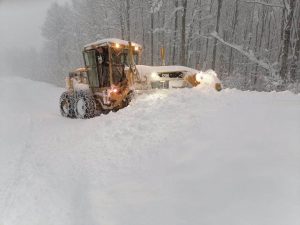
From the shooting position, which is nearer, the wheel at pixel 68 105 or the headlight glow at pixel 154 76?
the headlight glow at pixel 154 76

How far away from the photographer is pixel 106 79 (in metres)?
12.8

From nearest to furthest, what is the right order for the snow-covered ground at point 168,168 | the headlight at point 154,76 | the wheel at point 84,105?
the snow-covered ground at point 168,168 < the wheel at point 84,105 < the headlight at point 154,76

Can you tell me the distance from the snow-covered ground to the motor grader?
8.47ft

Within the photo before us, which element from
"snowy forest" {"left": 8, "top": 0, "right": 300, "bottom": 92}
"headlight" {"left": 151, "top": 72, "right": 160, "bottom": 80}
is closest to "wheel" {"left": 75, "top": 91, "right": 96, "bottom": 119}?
"headlight" {"left": 151, "top": 72, "right": 160, "bottom": 80}

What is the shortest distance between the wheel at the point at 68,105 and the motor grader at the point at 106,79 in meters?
0.08

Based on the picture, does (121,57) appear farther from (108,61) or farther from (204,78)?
(204,78)

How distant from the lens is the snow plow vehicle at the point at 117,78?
41.1ft

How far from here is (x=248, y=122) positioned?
722 cm

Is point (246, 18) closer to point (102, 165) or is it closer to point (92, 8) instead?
point (92, 8)

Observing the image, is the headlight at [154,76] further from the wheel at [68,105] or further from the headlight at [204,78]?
the wheel at [68,105]

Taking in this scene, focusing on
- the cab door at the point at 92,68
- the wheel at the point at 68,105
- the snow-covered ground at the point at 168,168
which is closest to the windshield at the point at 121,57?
the cab door at the point at 92,68

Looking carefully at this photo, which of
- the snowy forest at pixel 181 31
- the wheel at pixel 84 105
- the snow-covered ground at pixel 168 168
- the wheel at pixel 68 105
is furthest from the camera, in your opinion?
the snowy forest at pixel 181 31

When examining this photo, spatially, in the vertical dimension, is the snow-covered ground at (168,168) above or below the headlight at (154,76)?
above

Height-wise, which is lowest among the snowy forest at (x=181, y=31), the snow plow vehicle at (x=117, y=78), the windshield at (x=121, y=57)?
the snowy forest at (x=181, y=31)
